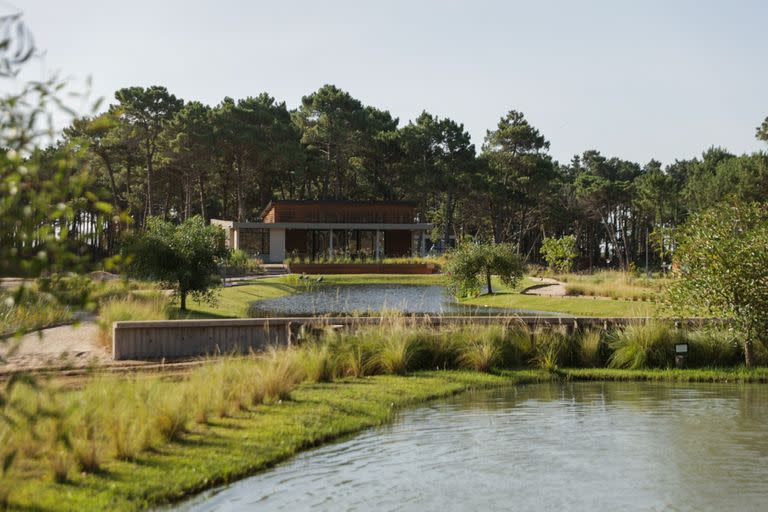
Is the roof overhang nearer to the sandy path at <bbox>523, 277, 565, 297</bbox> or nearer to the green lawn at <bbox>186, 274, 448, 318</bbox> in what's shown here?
the green lawn at <bbox>186, 274, 448, 318</bbox>

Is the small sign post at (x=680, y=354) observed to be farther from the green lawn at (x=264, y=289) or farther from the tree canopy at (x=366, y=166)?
the tree canopy at (x=366, y=166)

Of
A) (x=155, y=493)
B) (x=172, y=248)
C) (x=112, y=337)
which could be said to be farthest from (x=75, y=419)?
(x=172, y=248)

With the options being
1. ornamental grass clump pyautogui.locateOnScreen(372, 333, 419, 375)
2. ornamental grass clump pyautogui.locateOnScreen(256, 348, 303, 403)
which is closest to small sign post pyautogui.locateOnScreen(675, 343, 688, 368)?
ornamental grass clump pyautogui.locateOnScreen(372, 333, 419, 375)

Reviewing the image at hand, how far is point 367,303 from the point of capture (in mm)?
28703

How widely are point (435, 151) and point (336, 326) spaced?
50634 millimetres

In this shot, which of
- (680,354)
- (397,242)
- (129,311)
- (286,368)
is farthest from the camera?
(397,242)

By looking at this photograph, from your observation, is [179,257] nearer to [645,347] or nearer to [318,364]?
[318,364]

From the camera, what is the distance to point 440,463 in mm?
8484

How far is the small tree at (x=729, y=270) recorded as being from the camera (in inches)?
554

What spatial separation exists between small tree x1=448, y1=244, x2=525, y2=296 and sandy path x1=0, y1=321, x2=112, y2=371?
604 inches

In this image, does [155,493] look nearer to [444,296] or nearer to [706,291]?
[706,291]

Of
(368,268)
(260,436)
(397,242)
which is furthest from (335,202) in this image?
(260,436)

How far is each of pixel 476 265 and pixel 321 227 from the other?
26.6 metres

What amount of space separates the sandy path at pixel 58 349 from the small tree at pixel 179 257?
3.72 metres
